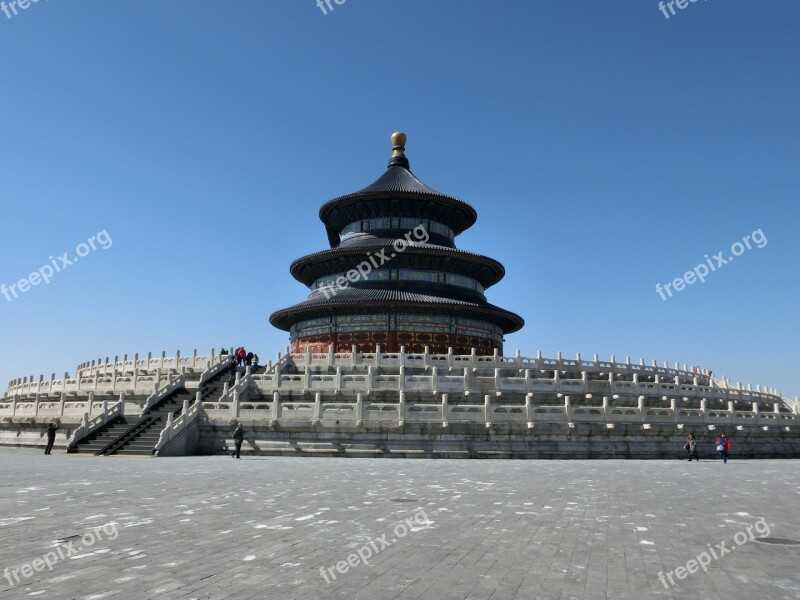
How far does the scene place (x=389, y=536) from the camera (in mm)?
8812

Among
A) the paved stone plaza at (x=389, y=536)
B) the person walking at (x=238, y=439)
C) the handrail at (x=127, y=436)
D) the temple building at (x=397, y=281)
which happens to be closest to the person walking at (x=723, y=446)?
the paved stone plaza at (x=389, y=536)

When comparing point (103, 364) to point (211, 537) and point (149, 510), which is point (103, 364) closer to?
point (149, 510)

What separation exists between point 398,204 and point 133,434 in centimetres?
3007

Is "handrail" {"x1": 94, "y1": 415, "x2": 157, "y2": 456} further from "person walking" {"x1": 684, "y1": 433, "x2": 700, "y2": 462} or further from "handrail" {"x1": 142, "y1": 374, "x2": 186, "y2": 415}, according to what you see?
"person walking" {"x1": 684, "y1": 433, "x2": 700, "y2": 462}

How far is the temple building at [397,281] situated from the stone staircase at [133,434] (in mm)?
14931

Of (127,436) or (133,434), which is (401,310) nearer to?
(133,434)

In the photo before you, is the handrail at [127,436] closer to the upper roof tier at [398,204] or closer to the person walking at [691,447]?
the person walking at [691,447]

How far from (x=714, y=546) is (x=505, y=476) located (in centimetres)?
922

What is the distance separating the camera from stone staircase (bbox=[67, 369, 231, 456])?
24.3 metres

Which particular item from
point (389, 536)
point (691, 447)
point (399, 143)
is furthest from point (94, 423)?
point (399, 143)

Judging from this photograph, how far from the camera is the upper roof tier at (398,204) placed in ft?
162

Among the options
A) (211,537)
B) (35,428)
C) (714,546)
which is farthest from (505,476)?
(35,428)

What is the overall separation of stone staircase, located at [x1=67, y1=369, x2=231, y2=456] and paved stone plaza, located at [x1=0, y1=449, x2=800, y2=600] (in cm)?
753

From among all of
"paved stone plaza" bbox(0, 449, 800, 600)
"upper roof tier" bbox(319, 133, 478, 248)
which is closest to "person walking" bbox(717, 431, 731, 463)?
A: "paved stone plaza" bbox(0, 449, 800, 600)
